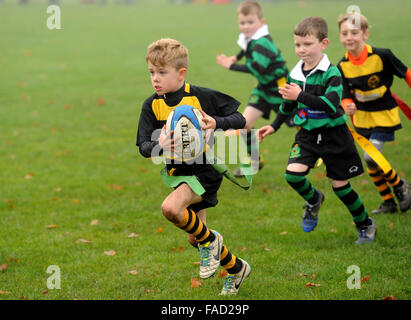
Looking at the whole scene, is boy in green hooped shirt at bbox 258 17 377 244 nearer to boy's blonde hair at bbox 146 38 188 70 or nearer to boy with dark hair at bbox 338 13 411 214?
boy with dark hair at bbox 338 13 411 214

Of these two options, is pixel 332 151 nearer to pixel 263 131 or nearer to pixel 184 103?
pixel 263 131

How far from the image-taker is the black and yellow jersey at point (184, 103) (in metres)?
4.55

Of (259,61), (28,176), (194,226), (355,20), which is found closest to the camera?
(194,226)

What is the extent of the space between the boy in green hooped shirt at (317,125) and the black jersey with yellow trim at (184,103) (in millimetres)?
817

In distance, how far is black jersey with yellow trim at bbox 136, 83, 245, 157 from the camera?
4.55 meters

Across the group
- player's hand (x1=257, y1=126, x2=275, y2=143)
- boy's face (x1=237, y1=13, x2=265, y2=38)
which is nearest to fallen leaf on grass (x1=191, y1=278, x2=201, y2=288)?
player's hand (x1=257, y1=126, x2=275, y2=143)

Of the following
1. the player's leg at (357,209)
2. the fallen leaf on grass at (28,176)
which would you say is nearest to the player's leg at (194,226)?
the player's leg at (357,209)

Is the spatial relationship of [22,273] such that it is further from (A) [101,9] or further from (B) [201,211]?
(A) [101,9]

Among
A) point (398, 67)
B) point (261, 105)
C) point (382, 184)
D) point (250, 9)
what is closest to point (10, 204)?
point (261, 105)

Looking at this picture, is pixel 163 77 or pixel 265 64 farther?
pixel 265 64

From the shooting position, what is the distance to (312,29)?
5.37 metres

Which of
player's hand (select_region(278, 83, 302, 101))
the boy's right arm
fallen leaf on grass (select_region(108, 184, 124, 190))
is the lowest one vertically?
fallen leaf on grass (select_region(108, 184, 124, 190))

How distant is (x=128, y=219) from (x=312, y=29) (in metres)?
3.35

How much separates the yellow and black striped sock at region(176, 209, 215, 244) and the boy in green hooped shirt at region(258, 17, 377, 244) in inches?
55.2
